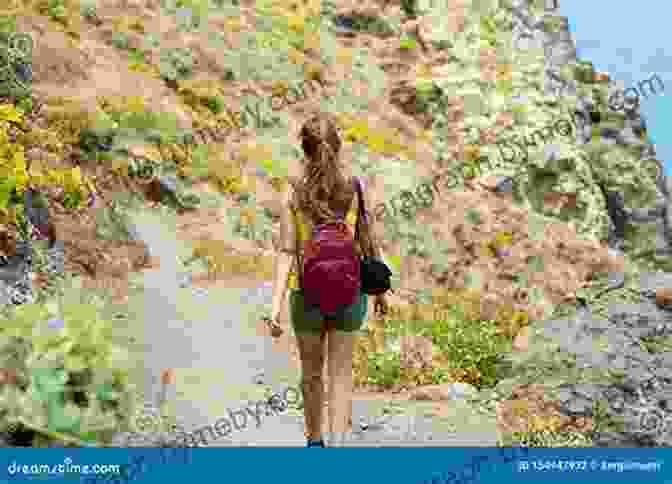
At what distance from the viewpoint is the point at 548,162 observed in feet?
89.9

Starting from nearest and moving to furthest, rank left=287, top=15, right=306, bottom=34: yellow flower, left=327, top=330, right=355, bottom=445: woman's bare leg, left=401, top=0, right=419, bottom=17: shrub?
left=327, top=330, right=355, bottom=445: woman's bare leg
left=287, top=15, right=306, bottom=34: yellow flower
left=401, top=0, right=419, bottom=17: shrub

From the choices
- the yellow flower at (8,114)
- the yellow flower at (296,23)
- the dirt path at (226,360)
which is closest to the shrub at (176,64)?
the yellow flower at (296,23)

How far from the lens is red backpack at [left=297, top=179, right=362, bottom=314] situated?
5715 mm

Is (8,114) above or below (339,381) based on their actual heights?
above

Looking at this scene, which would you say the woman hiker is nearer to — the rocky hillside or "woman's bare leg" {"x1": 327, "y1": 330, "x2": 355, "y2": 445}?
"woman's bare leg" {"x1": 327, "y1": 330, "x2": 355, "y2": 445}

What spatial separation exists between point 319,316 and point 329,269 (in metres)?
0.34

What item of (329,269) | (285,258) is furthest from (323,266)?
(285,258)

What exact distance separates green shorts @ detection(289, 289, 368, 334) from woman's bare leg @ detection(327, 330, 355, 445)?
7 centimetres

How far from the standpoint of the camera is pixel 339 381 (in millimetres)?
6020

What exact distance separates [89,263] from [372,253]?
678 centimetres

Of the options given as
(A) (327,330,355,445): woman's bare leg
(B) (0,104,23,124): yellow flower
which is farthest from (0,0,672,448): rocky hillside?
(A) (327,330,355,445): woman's bare leg

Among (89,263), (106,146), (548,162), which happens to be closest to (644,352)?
(89,263)

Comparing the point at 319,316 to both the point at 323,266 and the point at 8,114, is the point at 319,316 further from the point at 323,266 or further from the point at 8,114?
the point at 8,114

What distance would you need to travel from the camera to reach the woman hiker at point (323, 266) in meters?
5.76
